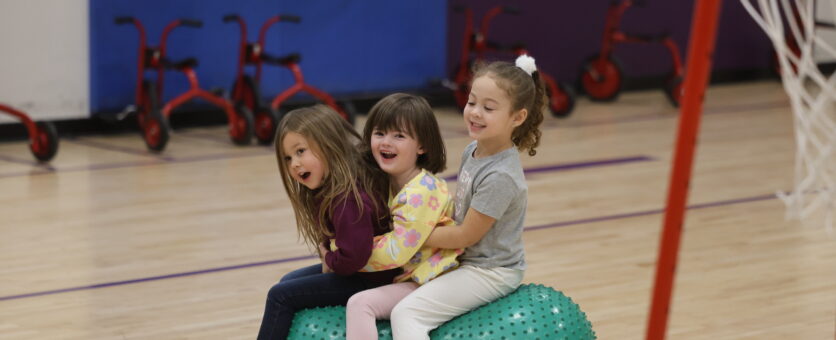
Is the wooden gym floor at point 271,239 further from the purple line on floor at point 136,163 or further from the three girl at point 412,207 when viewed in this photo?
the three girl at point 412,207

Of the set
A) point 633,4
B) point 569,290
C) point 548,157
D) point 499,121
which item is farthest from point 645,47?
point 499,121

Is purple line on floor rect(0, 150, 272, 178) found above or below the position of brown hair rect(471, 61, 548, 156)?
below

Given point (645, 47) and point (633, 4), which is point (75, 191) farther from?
point (645, 47)

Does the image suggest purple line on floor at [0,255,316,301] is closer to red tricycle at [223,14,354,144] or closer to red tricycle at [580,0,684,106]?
red tricycle at [223,14,354,144]

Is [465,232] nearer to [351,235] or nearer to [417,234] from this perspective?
[417,234]

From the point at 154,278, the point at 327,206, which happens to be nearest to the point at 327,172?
the point at 327,206

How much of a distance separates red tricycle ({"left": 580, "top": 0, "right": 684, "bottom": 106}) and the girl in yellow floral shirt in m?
6.71

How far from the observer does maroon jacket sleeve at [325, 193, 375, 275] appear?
302 centimetres

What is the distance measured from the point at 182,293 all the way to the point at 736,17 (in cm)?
784

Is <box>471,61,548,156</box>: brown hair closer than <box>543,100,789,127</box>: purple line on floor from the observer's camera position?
Yes

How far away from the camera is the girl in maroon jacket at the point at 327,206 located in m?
3.05

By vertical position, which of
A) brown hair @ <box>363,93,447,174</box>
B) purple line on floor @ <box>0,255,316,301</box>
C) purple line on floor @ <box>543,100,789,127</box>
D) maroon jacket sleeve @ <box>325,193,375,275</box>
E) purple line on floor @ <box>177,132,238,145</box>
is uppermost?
brown hair @ <box>363,93,447,174</box>

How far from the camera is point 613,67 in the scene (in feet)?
32.5

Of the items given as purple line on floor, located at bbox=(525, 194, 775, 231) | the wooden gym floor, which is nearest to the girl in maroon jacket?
the wooden gym floor
